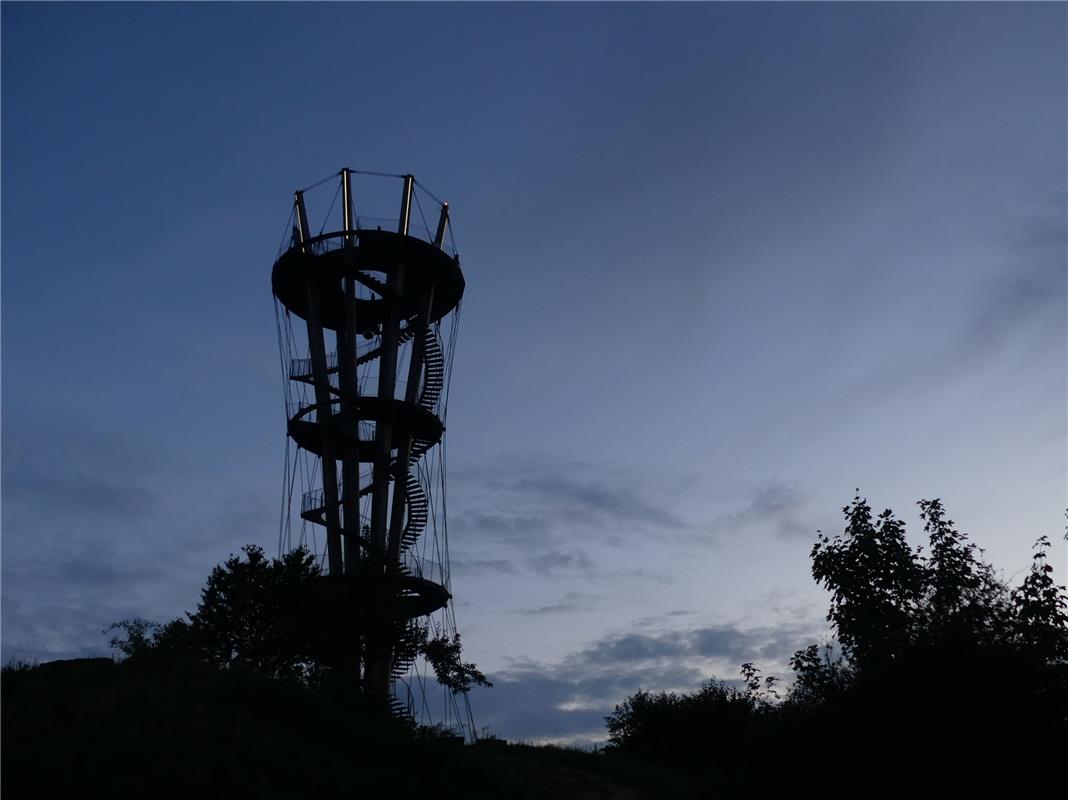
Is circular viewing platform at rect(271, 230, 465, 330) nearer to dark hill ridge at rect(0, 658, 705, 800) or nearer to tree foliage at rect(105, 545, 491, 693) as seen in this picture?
tree foliage at rect(105, 545, 491, 693)

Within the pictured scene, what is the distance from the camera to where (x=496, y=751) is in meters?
34.0

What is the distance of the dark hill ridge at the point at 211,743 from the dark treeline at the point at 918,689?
4504mm

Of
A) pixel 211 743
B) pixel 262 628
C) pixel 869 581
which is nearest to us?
pixel 211 743

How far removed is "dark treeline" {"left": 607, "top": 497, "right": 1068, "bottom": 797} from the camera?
69.6ft

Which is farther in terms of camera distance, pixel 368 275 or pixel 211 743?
pixel 368 275

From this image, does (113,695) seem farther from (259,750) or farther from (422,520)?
(422,520)

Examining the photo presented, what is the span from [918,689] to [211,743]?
52.3 ft

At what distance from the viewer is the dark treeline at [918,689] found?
2120 centimetres

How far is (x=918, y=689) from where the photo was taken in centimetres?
2245

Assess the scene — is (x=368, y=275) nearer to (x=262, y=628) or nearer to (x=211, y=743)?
(x=262, y=628)

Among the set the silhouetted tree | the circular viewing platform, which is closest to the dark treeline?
the silhouetted tree

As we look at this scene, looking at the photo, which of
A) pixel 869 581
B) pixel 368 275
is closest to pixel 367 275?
pixel 368 275

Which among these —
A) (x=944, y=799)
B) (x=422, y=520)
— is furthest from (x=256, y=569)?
(x=944, y=799)

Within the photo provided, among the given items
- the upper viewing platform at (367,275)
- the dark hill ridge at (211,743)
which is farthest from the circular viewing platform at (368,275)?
the dark hill ridge at (211,743)
